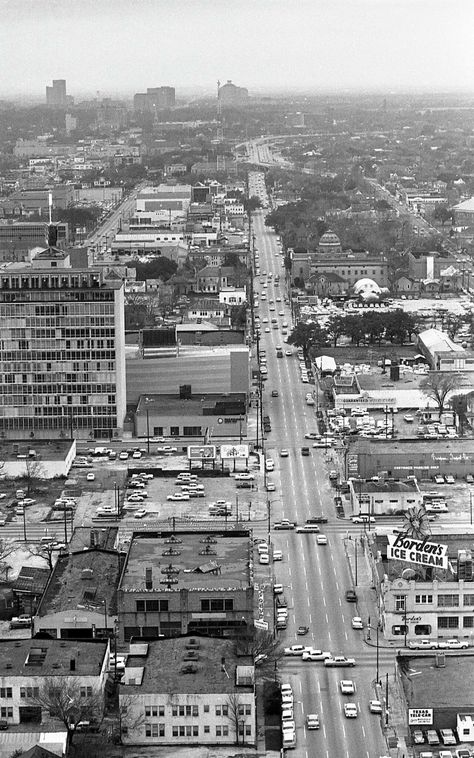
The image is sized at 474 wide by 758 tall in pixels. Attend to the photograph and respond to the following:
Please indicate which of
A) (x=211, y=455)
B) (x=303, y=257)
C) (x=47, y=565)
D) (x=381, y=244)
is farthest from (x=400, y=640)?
(x=381, y=244)

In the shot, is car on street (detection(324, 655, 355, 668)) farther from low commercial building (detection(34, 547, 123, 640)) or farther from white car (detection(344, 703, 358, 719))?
low commercial building (detection(34, 547, 123, 640))

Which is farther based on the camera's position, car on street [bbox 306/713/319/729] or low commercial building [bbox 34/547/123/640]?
low commercial building [bbox 34/547/123/640]

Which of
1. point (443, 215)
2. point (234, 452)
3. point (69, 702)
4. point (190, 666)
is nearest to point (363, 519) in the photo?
point (234, 452)

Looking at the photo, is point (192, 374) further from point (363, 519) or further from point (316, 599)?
point (316, 599)

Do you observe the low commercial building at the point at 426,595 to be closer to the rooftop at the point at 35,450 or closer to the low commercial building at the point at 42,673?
the low commercial building at the point at 42,673

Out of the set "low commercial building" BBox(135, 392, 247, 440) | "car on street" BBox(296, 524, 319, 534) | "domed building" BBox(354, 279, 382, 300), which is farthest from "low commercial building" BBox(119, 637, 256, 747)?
"domed building" BBox(354, 279, 382, 300)

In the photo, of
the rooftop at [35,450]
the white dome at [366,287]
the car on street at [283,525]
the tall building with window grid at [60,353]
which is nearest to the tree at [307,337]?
the white dome at [366,287]

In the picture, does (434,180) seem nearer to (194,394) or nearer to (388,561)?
(194,394)
